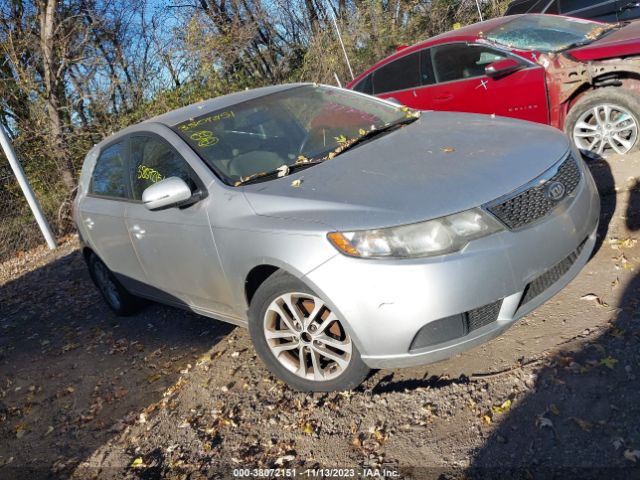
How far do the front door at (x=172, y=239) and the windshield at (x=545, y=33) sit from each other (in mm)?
3861

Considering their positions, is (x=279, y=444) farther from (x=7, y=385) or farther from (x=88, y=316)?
(x=88, y=316)

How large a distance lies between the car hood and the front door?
1.68ft

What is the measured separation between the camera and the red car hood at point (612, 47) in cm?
519

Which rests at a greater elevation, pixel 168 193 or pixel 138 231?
pixel 168 193

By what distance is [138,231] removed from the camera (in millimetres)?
4359

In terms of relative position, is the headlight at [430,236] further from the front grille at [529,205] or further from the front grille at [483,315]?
the front grille at [483,315]

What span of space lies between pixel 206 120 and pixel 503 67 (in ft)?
10.6

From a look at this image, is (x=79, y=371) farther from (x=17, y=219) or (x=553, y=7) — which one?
(x=553, y=7)

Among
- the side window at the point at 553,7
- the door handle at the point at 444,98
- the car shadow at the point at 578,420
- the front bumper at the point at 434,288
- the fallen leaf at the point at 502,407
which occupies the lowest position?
the fallen leaf at the point at 502,407

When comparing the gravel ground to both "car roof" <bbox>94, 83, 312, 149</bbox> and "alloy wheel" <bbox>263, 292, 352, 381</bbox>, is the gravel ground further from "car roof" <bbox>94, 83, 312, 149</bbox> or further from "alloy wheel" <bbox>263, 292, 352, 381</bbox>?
"car roof" <bbox>94, 83, 312, 149</bbox>

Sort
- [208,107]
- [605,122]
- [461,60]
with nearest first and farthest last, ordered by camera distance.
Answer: [208,107], [605,122], [461,60]

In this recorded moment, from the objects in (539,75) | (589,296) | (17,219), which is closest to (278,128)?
(589,296)

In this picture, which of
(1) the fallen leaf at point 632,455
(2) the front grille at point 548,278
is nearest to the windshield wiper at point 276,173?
(2) the front grille at point 548,278

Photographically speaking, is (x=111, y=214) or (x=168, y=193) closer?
(x=168, y=193)
